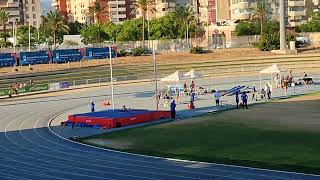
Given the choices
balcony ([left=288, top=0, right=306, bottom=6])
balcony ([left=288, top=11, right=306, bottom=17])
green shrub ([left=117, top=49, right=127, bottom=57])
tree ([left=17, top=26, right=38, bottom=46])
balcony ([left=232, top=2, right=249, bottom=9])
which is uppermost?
balcony ([left=288, top=0, right=306, bottom=6])

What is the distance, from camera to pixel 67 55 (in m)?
90.6

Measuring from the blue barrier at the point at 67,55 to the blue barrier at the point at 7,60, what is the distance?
6249mm

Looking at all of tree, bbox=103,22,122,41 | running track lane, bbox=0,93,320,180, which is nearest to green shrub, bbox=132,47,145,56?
tree, bbox=103,22,122,41

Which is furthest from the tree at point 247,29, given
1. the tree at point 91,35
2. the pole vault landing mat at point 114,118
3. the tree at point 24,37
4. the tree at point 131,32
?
the pole vault landing mat at point 114,118

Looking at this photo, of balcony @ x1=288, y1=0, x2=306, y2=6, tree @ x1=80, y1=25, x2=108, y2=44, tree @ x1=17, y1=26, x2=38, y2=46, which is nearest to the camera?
tree @ x1=80, y1=25, x2=108, y2=44

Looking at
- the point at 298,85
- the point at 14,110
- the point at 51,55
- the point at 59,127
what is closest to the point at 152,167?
the point at 59,127

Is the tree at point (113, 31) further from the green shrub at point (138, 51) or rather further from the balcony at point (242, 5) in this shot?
the green shrub at point (138, 51)

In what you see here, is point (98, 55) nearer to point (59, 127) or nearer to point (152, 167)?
point (59, 127)

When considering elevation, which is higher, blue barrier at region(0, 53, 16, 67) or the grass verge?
blue barrier at region(0, 53, 16, 67)

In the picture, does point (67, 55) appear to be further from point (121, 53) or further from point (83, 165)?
point (83, 165)

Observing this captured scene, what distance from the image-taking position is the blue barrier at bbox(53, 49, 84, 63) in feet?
296

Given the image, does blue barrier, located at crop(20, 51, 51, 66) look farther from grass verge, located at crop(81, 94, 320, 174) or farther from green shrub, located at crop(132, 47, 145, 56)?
grass verge, located at crop(81, 94, 320, 174)

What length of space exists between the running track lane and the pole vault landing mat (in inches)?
136

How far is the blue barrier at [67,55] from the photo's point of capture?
9027 cm
